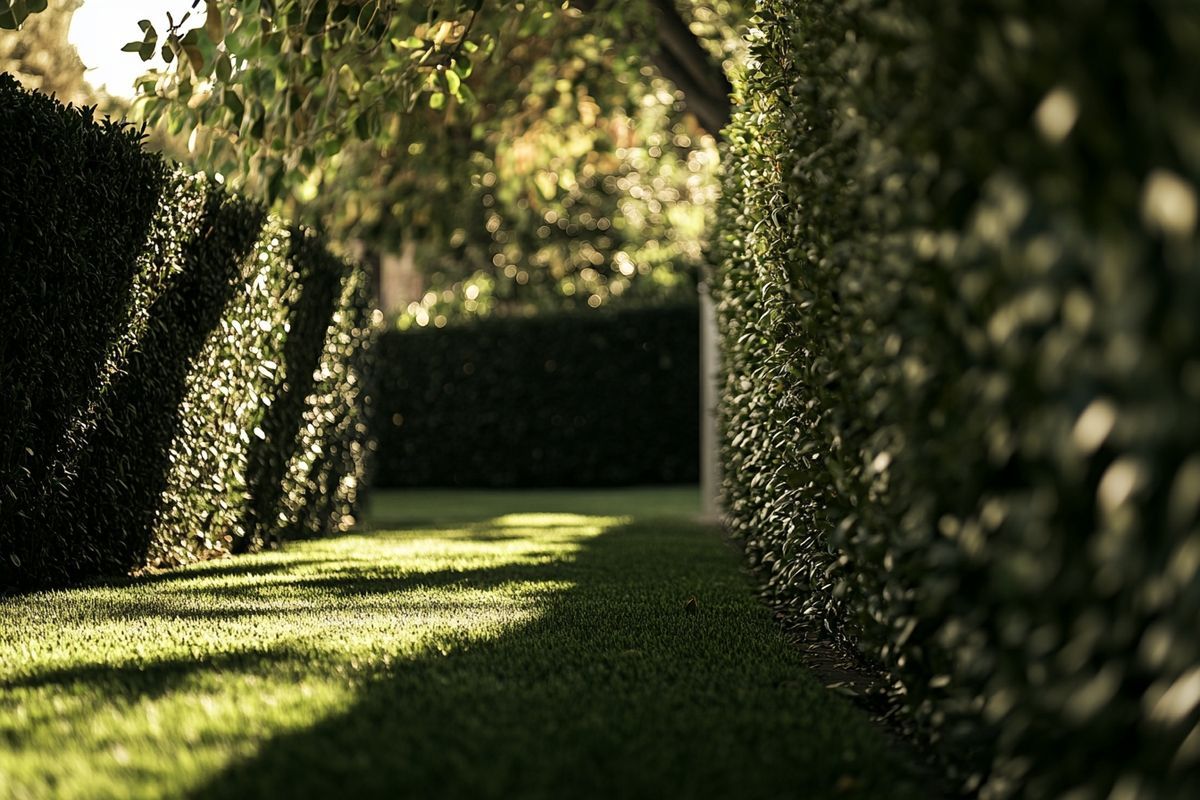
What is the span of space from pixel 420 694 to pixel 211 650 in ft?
3.68

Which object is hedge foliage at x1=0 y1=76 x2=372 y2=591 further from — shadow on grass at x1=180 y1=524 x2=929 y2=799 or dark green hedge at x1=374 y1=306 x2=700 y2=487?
dark green hedge at x1=374 y1=306 x2=700 y2=487

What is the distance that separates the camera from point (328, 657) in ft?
13.1

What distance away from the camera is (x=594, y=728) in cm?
312

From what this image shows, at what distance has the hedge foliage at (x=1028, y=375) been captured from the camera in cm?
172

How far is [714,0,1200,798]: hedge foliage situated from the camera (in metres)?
1.72

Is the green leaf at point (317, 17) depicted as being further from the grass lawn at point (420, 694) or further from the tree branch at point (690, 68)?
the tree branch at point (690, 68)

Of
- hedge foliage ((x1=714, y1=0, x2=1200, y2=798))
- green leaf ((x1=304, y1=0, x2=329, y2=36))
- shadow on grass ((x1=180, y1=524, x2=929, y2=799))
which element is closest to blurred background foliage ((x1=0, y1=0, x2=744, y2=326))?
green leaf ((x1=304, y1=0, x2=329, y2=36))

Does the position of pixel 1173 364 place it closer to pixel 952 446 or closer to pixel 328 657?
pixel 952 446

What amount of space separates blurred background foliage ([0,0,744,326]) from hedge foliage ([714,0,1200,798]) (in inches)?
160

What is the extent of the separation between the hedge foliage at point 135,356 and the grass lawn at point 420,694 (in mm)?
496

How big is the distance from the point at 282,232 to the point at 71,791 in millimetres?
5999

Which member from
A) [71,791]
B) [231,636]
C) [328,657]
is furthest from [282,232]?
[71,791]

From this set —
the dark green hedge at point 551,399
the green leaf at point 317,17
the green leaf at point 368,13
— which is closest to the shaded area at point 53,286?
the green leaf at point 317,17

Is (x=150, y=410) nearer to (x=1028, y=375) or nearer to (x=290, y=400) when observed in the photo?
(x=290, y=400)
